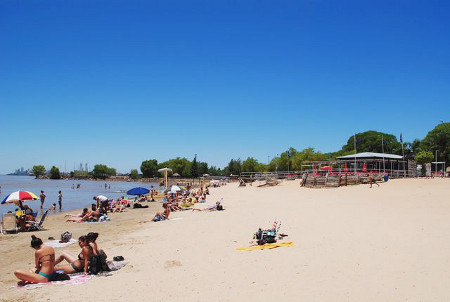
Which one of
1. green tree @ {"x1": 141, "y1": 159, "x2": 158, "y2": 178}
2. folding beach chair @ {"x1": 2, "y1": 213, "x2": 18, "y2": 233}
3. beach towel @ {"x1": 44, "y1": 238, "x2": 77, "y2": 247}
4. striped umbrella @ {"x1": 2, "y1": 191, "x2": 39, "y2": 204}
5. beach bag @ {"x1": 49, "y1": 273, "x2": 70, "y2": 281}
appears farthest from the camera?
green tree @ {"x1": 141, "y1": 159, "x2": 158, "y2": 178}

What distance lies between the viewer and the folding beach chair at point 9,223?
48.4 ft

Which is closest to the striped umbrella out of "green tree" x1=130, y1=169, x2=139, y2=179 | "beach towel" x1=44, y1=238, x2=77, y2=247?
"beach towel" x1=44, y1=238, x2=77, y2=247

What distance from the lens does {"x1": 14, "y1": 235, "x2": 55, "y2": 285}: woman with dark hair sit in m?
7.07

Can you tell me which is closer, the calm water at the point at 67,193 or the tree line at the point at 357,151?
the calm water at the point at 67,193

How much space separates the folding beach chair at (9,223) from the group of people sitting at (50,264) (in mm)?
8682

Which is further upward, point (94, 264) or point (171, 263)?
point (94, 264)

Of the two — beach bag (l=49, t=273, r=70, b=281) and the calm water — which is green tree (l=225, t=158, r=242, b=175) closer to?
the calm water

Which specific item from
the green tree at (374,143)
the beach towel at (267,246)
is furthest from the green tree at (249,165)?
the beach towel at (267,246)

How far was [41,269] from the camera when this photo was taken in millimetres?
7258

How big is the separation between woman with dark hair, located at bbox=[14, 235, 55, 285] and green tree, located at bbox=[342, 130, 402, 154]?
3711 inches

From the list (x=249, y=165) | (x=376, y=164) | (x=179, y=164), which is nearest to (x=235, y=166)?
(x=249, y=165)

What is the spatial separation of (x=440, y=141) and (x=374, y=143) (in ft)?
70.8

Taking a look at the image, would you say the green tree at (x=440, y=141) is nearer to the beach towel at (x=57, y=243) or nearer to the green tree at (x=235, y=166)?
the green tree at (x=235, y=166)

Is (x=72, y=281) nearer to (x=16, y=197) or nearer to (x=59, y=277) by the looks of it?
(x=59, y=277)
